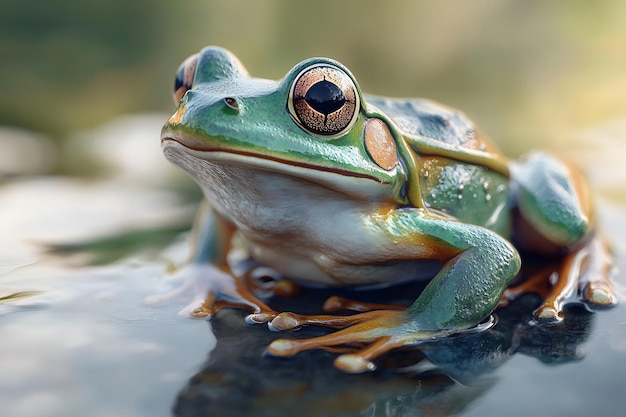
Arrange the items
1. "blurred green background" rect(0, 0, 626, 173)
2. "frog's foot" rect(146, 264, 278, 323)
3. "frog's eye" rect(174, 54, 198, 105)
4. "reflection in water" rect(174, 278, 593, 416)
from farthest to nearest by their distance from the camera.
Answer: "blurred green background" rect(0, 0, 626, 173) → "frog's eye" rect(174, 54, 198, 105) → "frog's foot" rect(146, 264, 278, 323) → "reflection in water" rect(174, 278, 593, 416)

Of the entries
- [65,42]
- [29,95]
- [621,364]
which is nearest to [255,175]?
[621,364]

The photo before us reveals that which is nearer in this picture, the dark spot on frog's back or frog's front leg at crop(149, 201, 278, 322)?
frog's front leg at crop(149, 201, 278, 322)

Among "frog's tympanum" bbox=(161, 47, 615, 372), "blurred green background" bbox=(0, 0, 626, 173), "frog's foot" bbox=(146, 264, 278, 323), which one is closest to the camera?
"frog's tympanum" bbox=(161, 47, 615, 372)

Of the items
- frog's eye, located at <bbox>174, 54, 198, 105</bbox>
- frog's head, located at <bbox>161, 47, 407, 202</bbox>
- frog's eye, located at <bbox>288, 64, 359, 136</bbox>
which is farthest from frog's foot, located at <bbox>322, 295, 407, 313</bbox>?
frog's eye, located at <bbox>174, 54, 198, 105</bbox>

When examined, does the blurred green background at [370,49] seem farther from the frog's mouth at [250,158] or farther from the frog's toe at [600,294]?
the frog's mouth at [250,158]

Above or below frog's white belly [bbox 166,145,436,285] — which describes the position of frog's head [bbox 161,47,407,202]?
above

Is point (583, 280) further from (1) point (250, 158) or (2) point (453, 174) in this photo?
(1) point (250, 158)

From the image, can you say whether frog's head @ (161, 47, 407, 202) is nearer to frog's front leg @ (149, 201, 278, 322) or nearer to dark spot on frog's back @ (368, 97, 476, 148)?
dark spot on frog's back @ (368, 97, 476, 148)

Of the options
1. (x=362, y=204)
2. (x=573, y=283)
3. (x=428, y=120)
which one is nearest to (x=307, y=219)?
(x=362, y=204)
